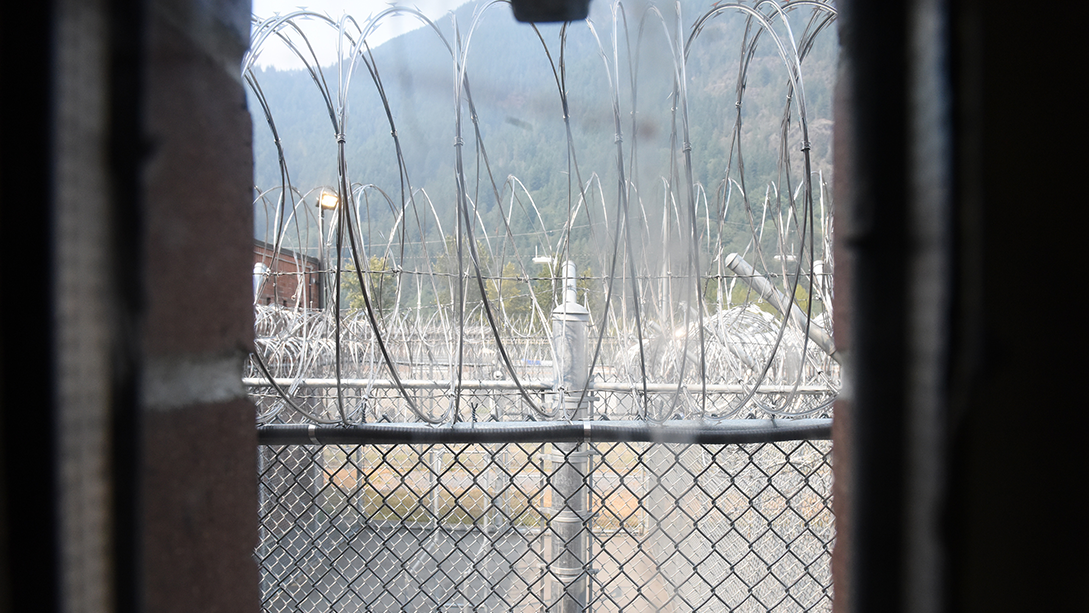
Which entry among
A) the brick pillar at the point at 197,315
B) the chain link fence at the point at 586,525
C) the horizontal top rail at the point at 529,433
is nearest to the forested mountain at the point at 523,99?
the horizontal top rail at the point at 529,433

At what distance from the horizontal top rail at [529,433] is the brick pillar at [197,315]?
69cm

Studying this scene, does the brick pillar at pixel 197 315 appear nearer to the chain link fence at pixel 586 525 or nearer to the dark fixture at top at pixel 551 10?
the dark fixture at top at pixel 551 10

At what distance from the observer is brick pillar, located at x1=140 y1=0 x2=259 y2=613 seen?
1.70ft

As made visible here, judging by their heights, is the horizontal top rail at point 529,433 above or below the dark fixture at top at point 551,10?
below

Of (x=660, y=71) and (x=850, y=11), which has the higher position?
(x=660, y=71)

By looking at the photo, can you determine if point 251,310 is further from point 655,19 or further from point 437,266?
point 437,266

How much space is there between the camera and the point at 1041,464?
37cm

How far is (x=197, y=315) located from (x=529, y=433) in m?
0.93

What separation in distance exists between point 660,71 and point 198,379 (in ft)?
4.35

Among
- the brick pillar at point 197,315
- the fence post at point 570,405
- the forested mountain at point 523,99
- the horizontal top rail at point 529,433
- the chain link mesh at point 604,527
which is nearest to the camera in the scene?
the brick pillar at point 197,315

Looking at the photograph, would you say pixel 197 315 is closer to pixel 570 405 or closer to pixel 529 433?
pixel 529 433

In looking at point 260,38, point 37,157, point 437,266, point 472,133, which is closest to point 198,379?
point 37,157

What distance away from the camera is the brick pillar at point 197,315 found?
519 millimetres

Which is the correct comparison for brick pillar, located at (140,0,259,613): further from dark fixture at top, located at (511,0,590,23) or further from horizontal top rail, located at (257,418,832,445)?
horizontal top rail, located at (257,418,832,445)
